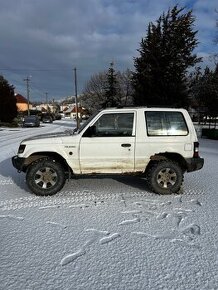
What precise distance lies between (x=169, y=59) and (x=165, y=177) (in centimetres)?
2180

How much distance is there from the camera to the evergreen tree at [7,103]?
41.4m

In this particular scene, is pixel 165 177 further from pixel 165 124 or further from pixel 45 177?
pixel 45 177

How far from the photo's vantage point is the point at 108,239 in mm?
4539

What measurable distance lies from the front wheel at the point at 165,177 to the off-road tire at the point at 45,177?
186cm

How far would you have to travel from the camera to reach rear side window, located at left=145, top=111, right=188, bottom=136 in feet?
23.0

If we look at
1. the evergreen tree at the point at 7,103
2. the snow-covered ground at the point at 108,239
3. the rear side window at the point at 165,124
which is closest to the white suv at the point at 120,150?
the rear side window at the point at 165,124

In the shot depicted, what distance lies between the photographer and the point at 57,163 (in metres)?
6.82

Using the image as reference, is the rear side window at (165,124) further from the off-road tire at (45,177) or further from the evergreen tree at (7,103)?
the evergreen tree at (7,103)

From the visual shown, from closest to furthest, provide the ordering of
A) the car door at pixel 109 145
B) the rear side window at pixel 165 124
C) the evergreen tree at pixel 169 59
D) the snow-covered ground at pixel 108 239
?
the snow-covered ground at pixel 108 239 → the car door at pixel 109 145 → the rear side window at pixel 165 124 → the evergreen tree at pixel 169 59

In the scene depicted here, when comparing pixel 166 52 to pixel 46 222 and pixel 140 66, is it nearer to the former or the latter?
pixel 140 66

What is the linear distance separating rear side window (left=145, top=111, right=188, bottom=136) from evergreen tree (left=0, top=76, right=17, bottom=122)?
3719 centimetres

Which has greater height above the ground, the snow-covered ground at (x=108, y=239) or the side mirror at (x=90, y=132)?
the side mirror at (x=90, y=132)

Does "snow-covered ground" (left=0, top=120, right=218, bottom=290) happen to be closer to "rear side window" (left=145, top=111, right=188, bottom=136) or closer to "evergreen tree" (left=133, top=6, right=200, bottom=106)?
"rear side window" (left=145, top=111, right=188, bottom=136)

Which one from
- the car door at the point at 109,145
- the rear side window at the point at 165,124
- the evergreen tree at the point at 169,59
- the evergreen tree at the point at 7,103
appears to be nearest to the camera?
the car door at the point at 109,145
